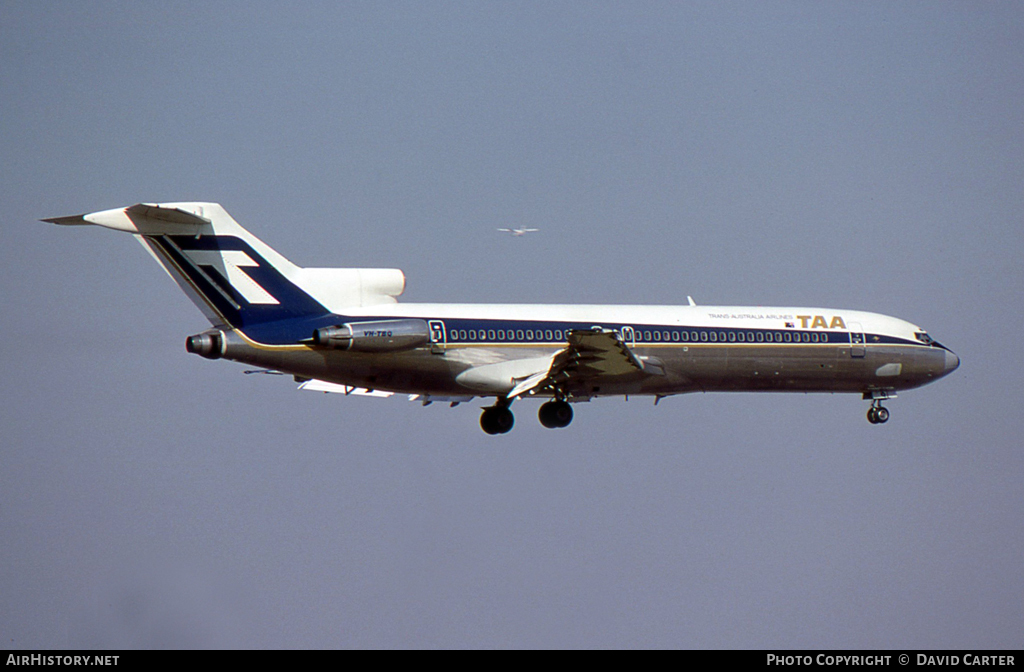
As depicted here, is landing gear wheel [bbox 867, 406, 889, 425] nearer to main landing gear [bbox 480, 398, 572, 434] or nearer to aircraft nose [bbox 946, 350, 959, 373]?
aircraft nose [bbox 946, 350, 959, 373]

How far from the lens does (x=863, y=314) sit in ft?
128

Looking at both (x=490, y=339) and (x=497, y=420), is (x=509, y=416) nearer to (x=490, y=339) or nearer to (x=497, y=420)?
(x=497, y=420)

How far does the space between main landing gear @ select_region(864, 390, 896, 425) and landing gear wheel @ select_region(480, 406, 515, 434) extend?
457 inches

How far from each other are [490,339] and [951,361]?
16005mm

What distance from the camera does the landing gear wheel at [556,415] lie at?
1353 inches

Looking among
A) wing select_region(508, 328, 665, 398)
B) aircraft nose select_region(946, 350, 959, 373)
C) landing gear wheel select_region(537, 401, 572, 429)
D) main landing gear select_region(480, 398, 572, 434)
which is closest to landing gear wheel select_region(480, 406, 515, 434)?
main landing gear select_region(480, 398, 572, 434)

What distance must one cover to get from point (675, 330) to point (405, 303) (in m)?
7.79

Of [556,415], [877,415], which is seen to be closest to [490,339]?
[556,415]

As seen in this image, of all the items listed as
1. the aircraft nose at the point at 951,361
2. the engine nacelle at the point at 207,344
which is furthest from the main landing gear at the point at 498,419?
the aircraft nose at the point at 951,361

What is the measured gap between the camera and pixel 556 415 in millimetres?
34375
